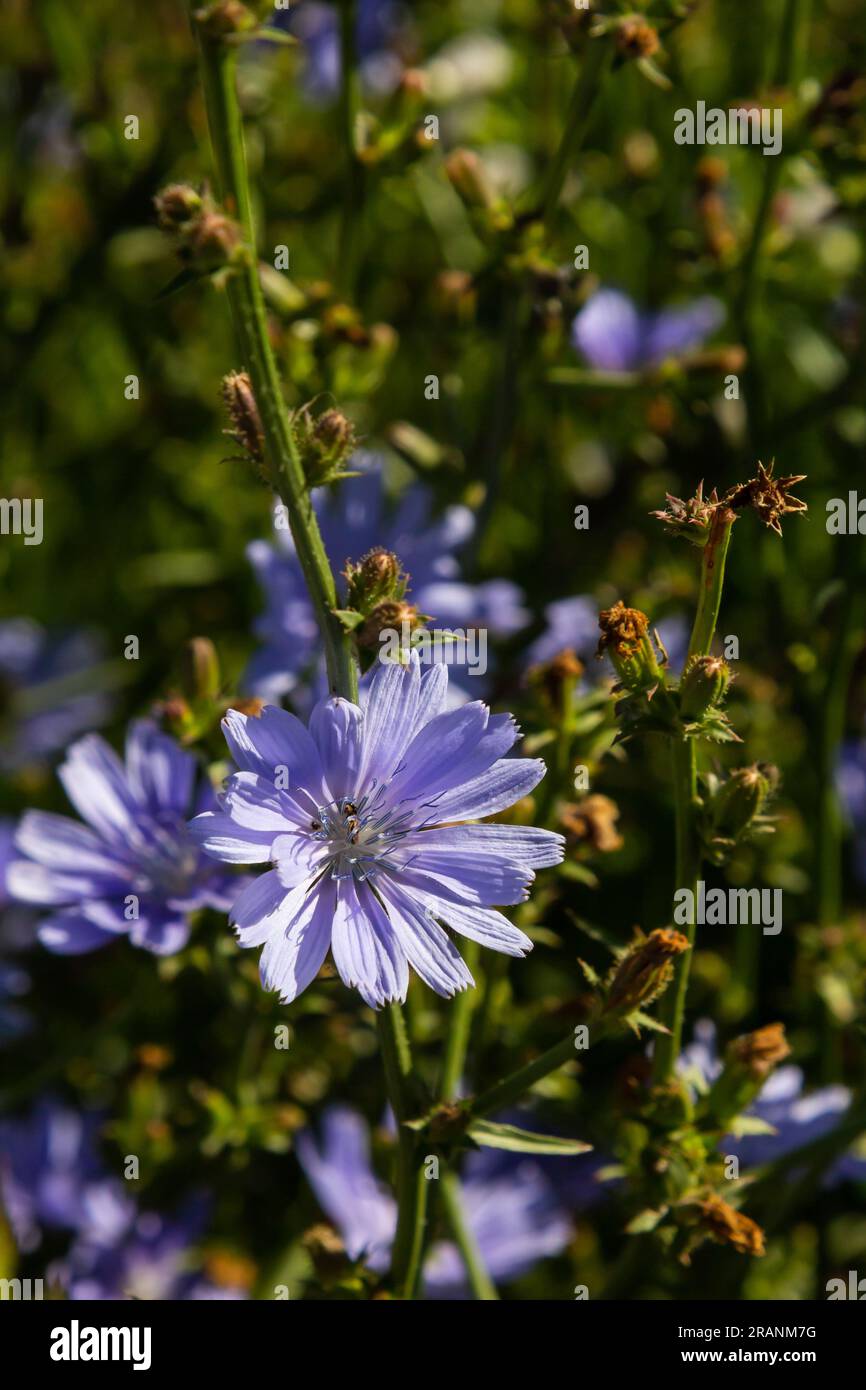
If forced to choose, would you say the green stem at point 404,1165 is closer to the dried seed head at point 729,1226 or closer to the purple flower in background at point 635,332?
the dried seed head at point 729,1226

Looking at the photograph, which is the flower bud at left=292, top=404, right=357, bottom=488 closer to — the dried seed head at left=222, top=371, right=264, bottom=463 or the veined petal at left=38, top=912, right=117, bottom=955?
the dried seed head at left=222, top=371, right=264, bottom=463

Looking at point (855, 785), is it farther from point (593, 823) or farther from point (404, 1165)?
point (404, 1165)

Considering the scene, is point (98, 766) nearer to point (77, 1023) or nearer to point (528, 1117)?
point (77, 1023)

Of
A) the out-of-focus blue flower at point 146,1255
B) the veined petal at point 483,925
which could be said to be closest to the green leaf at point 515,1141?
the veined petal at point 483,925

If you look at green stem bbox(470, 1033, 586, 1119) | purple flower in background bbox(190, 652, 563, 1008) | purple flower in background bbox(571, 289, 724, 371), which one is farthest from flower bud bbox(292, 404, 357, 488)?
purple flower in background bbox(571, 289, 724, 371)

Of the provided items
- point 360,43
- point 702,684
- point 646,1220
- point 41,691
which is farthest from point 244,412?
point 360,43
